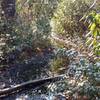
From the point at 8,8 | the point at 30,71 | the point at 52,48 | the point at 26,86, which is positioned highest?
the point at 8,8

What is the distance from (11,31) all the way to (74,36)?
301 centimetres

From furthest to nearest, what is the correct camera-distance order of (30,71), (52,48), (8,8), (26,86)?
(52,48), (8,8), (30,71), (26,86)

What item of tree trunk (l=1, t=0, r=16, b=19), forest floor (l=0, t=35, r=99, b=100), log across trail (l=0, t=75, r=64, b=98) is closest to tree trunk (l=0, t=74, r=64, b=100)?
log across trail (l=0, t=75, r=64, b=98)

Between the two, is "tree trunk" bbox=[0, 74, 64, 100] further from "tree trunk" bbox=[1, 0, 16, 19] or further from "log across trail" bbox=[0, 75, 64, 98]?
"tree trunk" bbox=[1, 0, 16, 19]

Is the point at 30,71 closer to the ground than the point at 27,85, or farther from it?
farther from it

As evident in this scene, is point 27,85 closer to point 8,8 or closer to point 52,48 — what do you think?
Answer: point 52,48

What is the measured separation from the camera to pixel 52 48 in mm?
9766

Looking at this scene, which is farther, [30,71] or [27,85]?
[30,71]

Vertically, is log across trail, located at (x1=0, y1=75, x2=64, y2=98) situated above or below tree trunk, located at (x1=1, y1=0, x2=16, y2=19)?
below

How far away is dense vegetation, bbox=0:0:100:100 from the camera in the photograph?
17.1 feet

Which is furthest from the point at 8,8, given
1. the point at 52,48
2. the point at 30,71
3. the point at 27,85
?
the point at 27,85

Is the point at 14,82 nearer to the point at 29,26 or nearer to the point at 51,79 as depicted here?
the point at 51,79

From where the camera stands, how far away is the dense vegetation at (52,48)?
5215 millimetres

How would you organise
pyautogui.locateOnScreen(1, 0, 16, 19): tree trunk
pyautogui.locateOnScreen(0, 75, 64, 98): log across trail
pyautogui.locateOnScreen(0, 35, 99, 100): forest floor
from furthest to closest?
pyautogui.locateOnScreen(1, 0, 16, 19): tree trunk < pyautogui.locateOnScreen(0, 35, 99, 100): forest floor < pyautogui.locateOnScreen(0, 75, 64, 98): log across trail
